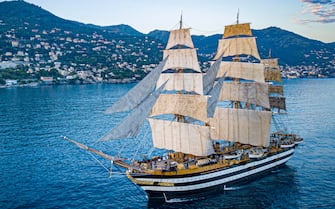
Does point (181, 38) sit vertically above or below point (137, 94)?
above

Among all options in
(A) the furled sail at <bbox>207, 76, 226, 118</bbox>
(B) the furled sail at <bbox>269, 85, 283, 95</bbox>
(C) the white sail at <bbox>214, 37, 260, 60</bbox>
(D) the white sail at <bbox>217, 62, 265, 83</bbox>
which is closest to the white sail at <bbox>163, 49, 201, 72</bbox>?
(A) the furled sail at <bbox>207, 76, 226, 118</bbox>

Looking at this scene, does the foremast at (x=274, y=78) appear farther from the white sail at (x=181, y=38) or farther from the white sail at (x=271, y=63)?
the white sail at (x=181, y=38)

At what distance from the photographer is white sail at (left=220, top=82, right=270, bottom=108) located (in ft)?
128

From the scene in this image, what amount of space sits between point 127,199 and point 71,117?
141ft

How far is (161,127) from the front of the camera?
34.6 meters

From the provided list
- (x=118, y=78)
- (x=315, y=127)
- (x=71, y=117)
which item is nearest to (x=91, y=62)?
(x=118, y=78)

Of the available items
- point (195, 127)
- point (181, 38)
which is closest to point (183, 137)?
point (195, 127)

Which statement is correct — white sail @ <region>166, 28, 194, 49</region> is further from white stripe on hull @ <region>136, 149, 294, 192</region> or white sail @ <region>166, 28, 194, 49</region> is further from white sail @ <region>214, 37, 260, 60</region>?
white stripe on hull @ <region>136, 149, 294, 192</region>

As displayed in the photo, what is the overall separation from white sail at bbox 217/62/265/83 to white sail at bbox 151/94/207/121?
8.49 metres

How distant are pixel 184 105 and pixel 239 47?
11.9 m

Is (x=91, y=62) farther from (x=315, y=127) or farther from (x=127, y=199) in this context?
(x=127, y=199)

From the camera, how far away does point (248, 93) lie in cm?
3947

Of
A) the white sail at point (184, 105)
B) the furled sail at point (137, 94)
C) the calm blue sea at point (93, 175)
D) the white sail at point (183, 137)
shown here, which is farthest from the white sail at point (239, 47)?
the calm blue sea at point (93, 175)

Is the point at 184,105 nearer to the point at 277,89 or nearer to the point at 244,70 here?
the point at 244,70
